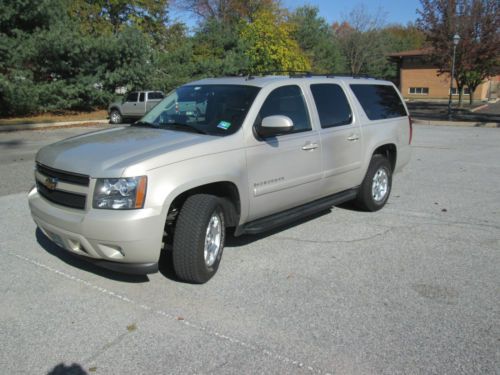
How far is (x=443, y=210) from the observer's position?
677 centimetres

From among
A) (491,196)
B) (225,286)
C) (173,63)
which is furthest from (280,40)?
(225,286)

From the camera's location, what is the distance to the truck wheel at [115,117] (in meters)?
23.9

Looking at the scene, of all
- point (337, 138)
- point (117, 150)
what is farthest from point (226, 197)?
point (337, 138)

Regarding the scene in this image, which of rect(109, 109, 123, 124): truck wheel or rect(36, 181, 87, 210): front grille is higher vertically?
rect(109, 109, 123, 124): truck wheel

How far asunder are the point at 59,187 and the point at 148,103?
19.8 meters

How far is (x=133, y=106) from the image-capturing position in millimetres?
23250

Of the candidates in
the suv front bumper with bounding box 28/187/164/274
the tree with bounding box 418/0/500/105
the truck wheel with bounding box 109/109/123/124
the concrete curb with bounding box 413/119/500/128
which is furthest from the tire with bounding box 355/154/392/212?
the tree with bounding box 418/0/500/105

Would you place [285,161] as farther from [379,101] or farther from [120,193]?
[379,101]

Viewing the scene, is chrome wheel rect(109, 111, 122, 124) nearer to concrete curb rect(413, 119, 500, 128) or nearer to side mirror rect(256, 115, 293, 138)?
concrete curb rect(413, 119, 500, 128)

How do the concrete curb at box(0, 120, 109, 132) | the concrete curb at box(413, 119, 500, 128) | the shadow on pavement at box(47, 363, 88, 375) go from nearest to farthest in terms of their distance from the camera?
1. the shadow on pavement at box(47, 363, 88, 375)
2. the concrete curb at box(0, 120, 109, 132)
3. the concrete curb at box(413, 119, 500, 128)

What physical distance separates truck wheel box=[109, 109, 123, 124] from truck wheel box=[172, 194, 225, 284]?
20.9 m

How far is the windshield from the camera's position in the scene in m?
4.57

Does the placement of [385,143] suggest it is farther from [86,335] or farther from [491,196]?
[86,335]

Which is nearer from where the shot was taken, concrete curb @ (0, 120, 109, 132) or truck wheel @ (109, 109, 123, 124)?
concrete curb @ (0, 120, 109, 132)
